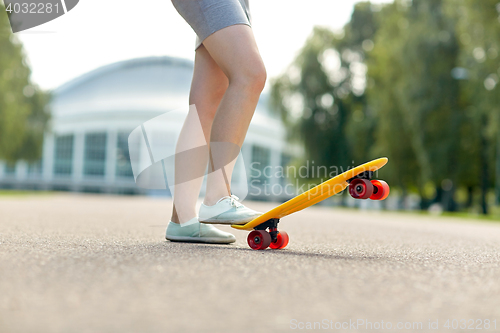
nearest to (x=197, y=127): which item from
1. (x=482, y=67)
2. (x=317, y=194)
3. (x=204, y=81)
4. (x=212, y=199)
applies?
(x=204, y=81)

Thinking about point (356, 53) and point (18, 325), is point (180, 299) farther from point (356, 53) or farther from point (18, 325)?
point (356, 53)

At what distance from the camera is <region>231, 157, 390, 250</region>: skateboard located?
2627 mm

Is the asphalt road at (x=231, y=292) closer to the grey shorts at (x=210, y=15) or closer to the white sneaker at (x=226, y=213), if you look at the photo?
the white sneaker at (x=226, y=213)

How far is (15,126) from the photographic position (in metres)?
25.0

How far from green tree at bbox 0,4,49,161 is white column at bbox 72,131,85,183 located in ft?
80.1

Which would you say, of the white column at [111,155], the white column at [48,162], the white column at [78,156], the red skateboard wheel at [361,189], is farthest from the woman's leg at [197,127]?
the white column at [48,162]

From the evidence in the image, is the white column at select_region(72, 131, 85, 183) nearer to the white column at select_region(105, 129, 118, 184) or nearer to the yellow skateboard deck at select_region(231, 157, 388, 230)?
the white column at select_region(105, 129, 118, 184)

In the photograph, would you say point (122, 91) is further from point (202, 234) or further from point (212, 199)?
point (212, 199)

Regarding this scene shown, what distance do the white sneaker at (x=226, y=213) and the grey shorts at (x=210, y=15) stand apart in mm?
861

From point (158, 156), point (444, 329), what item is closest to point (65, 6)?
point (158, 156)

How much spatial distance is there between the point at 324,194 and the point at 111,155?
180 feet

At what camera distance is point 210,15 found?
9.47 ft

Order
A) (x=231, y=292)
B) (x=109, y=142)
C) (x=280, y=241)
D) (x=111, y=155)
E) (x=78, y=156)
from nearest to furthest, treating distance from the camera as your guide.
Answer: (x=231, y=292)
(x=280, y=241)
(x=109, y=142)
(x=111, y=155)
(x=78, y=156)

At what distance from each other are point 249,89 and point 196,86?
0.47 metres
